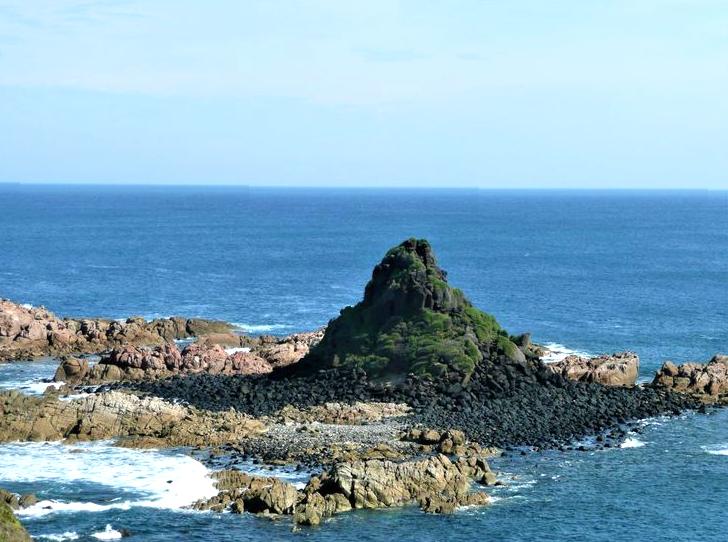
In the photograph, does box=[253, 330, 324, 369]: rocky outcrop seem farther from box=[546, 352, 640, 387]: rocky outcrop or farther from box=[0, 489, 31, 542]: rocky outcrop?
box=[0, 489, 31, 542]: rocky outcrop

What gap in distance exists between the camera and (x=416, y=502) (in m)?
68.6

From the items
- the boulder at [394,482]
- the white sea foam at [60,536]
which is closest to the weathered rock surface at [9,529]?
the white sea foam at [60,536]

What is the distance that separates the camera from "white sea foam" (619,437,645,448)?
83.6 m

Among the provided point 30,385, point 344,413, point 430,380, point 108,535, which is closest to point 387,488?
point 108,535

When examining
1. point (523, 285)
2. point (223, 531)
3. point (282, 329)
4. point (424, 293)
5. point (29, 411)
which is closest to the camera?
point (223, 531)

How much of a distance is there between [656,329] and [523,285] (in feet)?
155

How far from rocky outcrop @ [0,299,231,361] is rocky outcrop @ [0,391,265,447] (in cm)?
2938

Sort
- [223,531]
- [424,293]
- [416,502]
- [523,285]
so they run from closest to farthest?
[223,531] → [416,502] → [424,293] → [523,285]

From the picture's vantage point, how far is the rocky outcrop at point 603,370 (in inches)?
4060

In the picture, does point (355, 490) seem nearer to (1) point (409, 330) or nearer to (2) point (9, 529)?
(2) point (9, 529)

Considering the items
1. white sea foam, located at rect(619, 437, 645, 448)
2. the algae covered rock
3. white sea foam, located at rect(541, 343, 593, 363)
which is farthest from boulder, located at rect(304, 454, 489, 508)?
white sea foam, located at rect(541, 343, 593, 363)

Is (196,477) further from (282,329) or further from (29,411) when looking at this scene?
(282,329)

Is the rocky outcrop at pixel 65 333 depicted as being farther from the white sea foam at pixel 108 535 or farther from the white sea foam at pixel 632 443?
the white sea foam at pixel 632 443

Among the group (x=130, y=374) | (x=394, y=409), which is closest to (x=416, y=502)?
(x=394, y=409)
